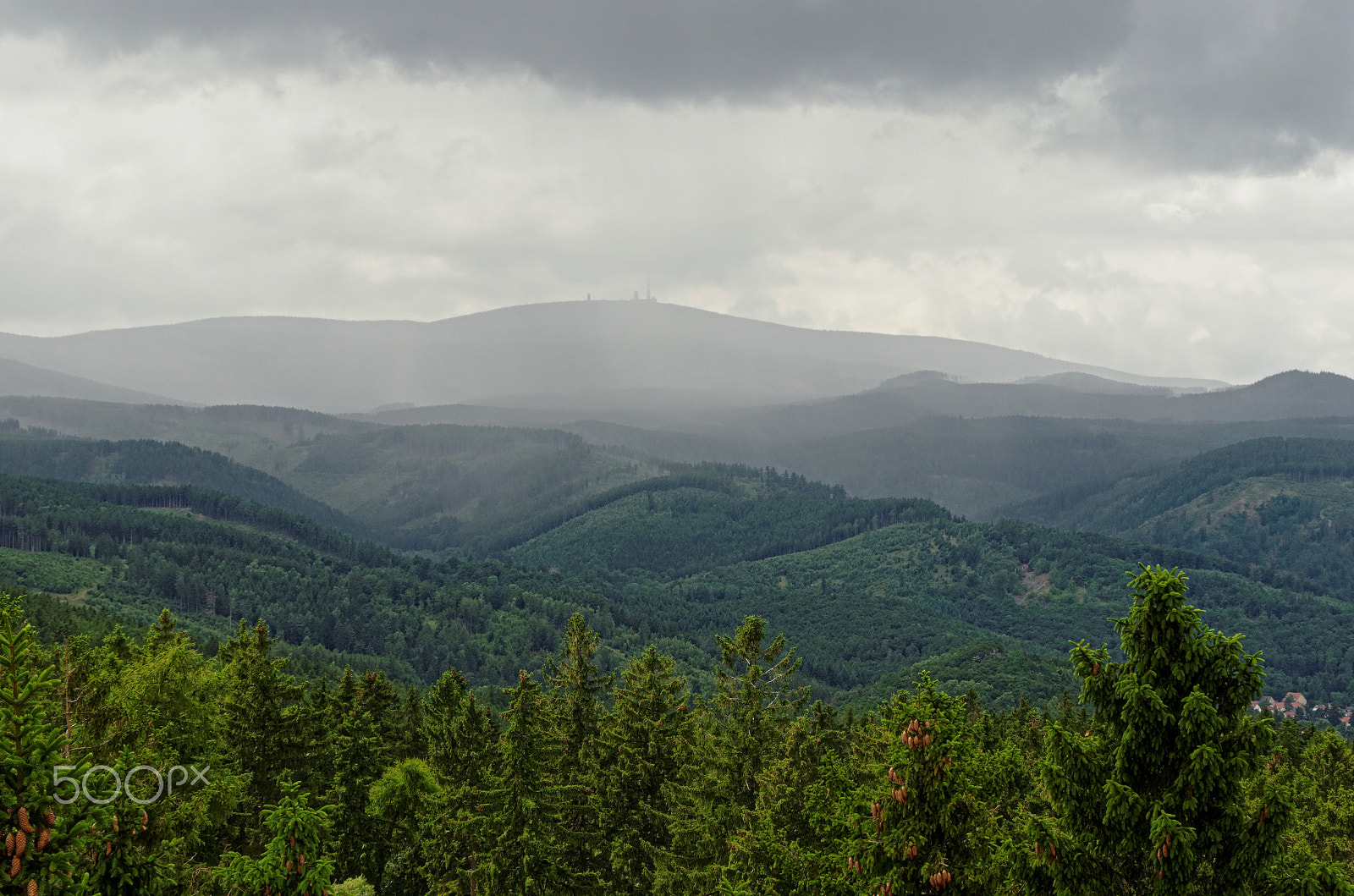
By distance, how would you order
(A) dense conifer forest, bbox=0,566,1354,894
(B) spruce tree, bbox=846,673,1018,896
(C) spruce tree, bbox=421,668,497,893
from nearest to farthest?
(A) dense conifer forest, bbox=0,566,1354,894, (B) spruce tree, bbox=846,673,1018,896, (C) spruce tree, bbox=421,668,497,893

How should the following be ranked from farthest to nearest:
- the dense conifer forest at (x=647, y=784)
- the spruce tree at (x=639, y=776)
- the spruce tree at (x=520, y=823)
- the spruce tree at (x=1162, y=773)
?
the spruce tree at (x=639, y=776)
the spruce tree at (x=520, y=823)
the spruce tree at (x=1162, y=773)
the dense conifer forest at (x=647, y=784)

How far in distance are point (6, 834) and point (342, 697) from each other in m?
50.5

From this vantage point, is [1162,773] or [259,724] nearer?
[1162,773]

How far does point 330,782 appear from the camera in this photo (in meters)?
58.5

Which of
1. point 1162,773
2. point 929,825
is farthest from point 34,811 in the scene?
point 1162,773

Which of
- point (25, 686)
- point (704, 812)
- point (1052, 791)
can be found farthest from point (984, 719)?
point (25, 686)

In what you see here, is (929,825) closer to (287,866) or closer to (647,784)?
(287,866)

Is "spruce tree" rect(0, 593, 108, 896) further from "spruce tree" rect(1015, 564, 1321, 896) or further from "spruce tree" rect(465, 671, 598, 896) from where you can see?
"spruce tree" rect(465, 671, 598, 896)

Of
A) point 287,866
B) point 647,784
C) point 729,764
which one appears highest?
point 287,866

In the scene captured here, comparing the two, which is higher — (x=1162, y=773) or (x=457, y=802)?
(x=1162, y=773)

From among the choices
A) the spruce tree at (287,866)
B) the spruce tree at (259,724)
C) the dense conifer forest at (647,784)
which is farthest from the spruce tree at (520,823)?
the spruce tree at (287,866)
